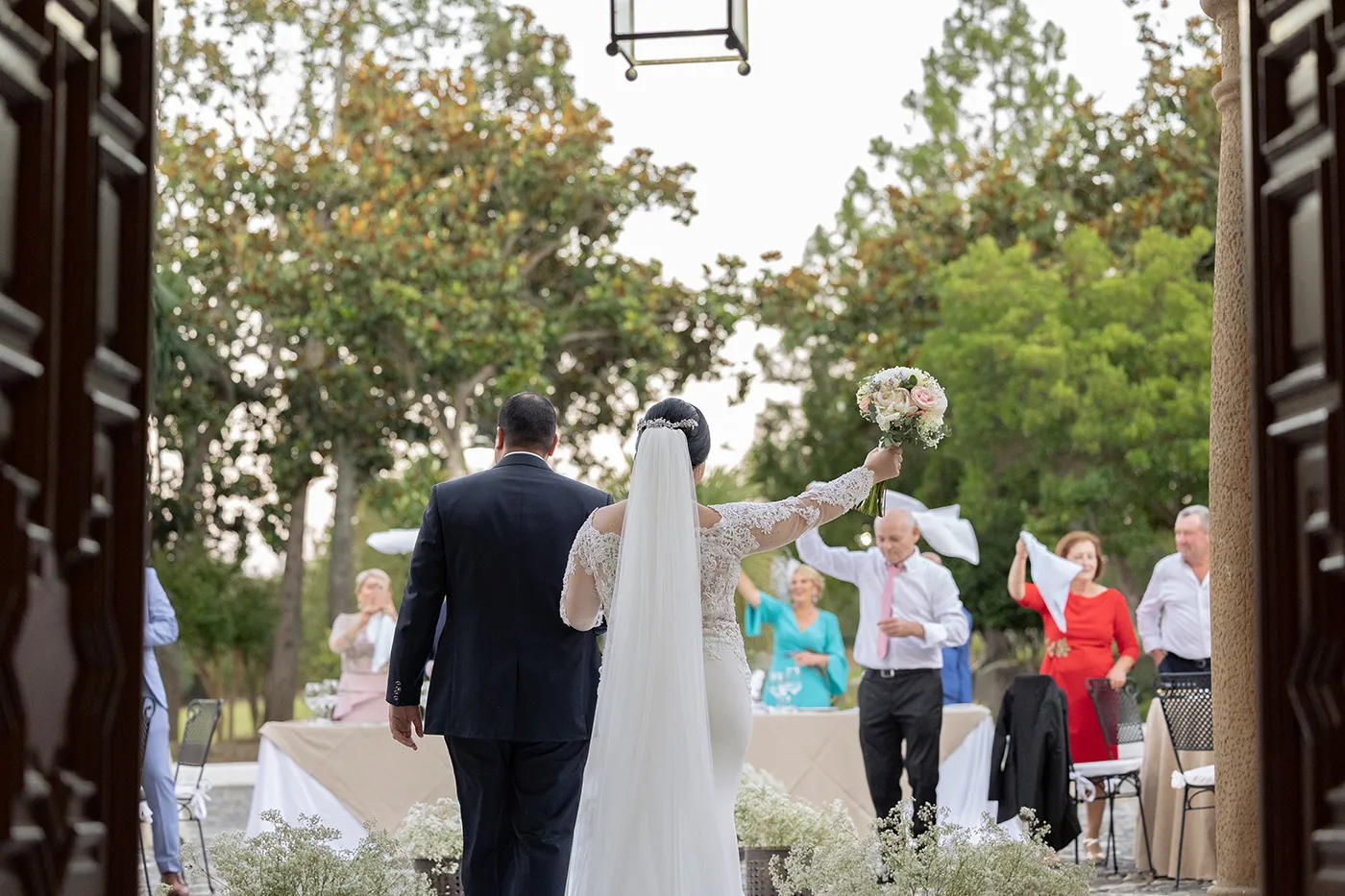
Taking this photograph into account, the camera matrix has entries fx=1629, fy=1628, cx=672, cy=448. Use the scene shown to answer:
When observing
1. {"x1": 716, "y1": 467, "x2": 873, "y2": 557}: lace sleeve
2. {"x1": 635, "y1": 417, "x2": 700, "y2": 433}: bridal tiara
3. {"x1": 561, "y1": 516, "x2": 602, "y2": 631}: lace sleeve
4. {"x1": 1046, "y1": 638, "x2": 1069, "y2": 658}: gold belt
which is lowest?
{"x1": 1046, "y1": 638, "x2": 1069, "y2": 658}: gold belt

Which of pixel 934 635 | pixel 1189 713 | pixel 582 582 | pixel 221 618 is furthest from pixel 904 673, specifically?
pixel 221 618

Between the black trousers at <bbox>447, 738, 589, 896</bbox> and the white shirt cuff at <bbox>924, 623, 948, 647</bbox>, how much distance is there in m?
3.45

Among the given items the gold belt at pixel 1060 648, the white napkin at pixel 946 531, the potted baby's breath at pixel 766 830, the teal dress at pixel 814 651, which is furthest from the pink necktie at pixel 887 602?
the gold belt at pixel 1060 648

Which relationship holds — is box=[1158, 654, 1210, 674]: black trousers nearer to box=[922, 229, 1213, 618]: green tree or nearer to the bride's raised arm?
the bride's raised arm

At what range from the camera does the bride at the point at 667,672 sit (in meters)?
5.10

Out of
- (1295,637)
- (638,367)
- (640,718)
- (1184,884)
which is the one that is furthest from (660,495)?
(638,367)

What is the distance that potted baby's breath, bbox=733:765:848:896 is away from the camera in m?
7.54

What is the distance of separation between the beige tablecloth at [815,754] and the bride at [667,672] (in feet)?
13.3

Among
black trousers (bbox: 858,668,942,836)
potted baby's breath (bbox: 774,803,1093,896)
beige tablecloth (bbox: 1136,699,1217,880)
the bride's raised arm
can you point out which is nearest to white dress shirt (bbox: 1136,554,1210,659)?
beige tablecloth (bbox: 1136,699,1217,880)

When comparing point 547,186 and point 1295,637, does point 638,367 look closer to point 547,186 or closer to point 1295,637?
point 547,186

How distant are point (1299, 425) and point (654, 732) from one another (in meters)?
2.39

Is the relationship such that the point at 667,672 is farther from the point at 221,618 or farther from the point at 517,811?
the point at 221,618

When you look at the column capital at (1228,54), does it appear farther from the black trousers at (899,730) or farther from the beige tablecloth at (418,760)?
the beige tablecloth at (418,760)

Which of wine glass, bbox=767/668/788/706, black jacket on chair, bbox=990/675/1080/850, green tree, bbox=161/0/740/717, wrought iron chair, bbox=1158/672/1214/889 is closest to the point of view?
wrought iron chair, bbox=1158/672/1214/889
